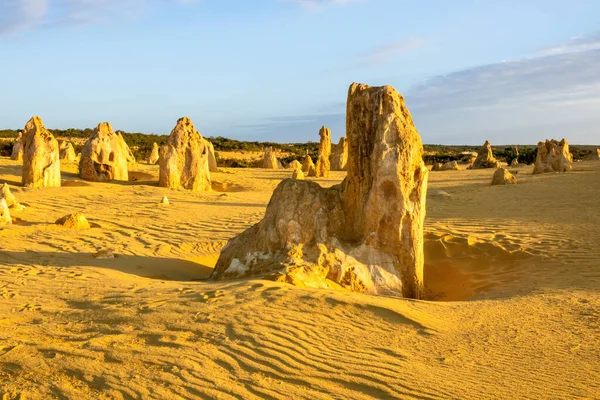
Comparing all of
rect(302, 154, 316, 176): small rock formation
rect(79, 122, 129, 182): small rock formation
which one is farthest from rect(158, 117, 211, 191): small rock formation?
rect(302, 154, 316, 176): small rock formation

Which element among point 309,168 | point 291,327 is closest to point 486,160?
point 309,168

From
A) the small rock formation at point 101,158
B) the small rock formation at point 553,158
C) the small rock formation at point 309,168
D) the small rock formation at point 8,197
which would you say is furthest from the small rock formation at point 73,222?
the small rock formation at point 553,158

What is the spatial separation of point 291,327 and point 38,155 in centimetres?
1276

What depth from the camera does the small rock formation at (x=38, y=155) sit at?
14969 millimetres

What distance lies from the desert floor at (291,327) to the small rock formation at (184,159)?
7375mm

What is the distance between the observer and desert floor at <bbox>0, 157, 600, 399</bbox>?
150 inches

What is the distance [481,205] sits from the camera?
45.6 feet

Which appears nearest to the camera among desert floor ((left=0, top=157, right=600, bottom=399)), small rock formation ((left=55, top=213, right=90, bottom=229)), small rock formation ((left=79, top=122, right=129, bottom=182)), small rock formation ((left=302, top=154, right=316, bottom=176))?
desert floor ((left=0, top=157, right=600, bottom=399))

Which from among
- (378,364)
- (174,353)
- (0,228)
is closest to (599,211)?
(378,364)

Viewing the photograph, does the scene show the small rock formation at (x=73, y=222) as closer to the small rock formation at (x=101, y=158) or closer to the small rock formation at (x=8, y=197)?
the small rock formation at (x=8, y=197)

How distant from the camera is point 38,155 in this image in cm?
1520

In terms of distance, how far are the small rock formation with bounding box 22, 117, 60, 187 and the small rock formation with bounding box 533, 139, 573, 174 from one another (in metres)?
18.9

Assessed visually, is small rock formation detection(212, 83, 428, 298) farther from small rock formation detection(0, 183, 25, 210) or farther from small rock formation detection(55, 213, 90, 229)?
small rock formation detection(0, 183, 25, 210)

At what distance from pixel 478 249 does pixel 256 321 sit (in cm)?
517
